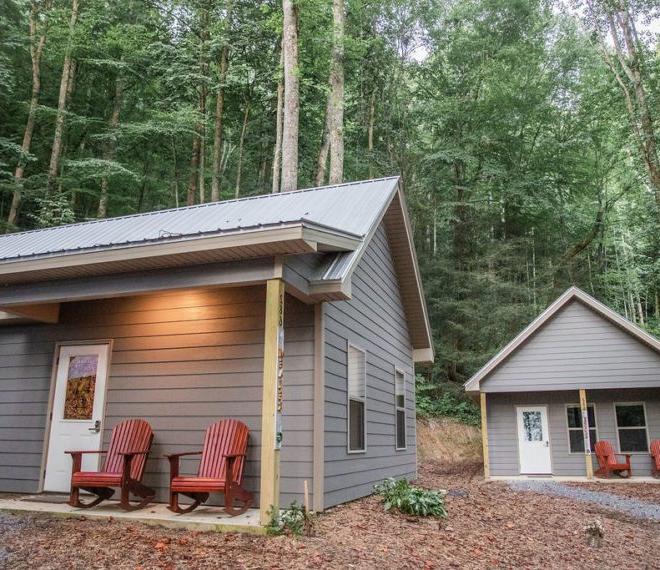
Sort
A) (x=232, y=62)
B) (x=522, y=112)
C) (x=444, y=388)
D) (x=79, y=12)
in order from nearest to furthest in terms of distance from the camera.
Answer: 1. (x=79, y=12)
2. (x=232, y=62)
3. (x=444, y=388)
4. (x=522, y=112)

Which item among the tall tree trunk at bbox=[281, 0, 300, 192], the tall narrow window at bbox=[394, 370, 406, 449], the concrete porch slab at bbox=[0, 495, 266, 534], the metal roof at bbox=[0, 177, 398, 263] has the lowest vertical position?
the concrete porch slab at bbox=[0, 495, 266, 534]

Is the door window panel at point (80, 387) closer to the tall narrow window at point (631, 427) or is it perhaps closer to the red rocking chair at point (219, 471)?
the red rocking chair at point (219, 471)

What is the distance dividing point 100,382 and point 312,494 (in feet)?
9.97

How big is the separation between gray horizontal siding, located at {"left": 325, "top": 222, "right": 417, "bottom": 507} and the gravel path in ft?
8.34

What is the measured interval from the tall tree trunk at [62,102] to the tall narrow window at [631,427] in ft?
52.0

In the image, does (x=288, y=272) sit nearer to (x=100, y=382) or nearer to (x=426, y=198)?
(x=100, y=382)

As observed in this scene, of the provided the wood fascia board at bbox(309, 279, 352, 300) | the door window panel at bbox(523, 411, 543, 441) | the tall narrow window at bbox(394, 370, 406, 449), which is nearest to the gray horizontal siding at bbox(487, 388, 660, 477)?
the door window panel at bbox(523, 411, 543, 441)

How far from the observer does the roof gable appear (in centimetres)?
1266

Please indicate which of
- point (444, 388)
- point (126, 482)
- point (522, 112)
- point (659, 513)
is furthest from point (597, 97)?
point (126, 482)

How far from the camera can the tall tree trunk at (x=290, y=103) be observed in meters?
11.8

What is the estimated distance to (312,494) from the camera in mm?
5535

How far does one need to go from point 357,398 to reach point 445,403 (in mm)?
12394

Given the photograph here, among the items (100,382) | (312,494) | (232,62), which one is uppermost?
(232,62)

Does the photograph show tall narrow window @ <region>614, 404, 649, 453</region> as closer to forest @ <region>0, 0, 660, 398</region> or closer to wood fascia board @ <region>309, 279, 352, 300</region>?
forest @ <region>0, 0, 660, 398</region>
